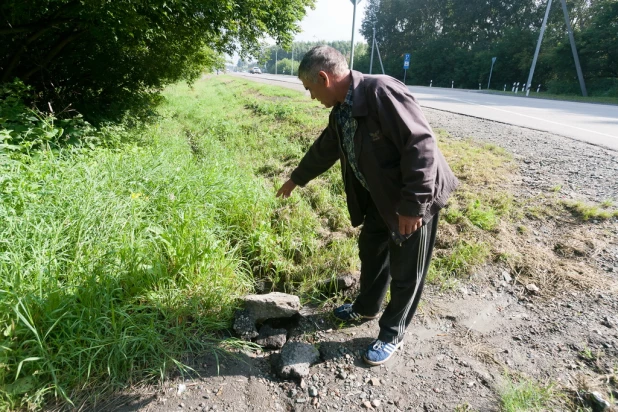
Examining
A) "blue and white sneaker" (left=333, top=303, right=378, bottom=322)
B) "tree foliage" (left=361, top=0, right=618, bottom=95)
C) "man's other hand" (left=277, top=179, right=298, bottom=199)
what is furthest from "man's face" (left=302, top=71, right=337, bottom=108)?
"tree foliage" (left=361, top=0, right=618, bottom=95)

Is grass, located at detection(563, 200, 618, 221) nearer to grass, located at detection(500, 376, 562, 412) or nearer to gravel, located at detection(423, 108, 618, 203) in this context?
gravel, located at detection(423, 108, 618, 203)

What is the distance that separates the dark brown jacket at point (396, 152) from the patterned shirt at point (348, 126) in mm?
52

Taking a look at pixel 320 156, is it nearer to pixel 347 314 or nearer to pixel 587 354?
pixel 347 314

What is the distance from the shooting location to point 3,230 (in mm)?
2365

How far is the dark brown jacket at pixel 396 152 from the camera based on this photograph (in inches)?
62.1

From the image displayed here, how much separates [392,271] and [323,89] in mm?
1082

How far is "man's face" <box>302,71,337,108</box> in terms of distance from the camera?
1723 mm

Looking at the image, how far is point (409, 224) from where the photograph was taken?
1712mm

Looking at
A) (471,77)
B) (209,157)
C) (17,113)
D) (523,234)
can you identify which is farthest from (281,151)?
(471,77)

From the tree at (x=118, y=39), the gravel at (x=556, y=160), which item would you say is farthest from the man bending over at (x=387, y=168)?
the tree at (x=118, y=39)

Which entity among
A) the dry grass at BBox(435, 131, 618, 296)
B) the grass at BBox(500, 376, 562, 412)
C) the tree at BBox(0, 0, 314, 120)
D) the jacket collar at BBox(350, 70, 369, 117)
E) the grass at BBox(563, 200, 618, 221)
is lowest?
the grass at BBox(500, 376, 562, 412)

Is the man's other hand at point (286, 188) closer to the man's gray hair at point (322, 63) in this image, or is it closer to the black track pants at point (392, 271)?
the black track pants at point (392, 271)

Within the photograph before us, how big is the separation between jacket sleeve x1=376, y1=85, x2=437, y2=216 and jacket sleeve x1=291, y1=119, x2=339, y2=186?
0.49 m

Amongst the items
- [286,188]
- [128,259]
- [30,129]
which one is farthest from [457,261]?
[30,129]
